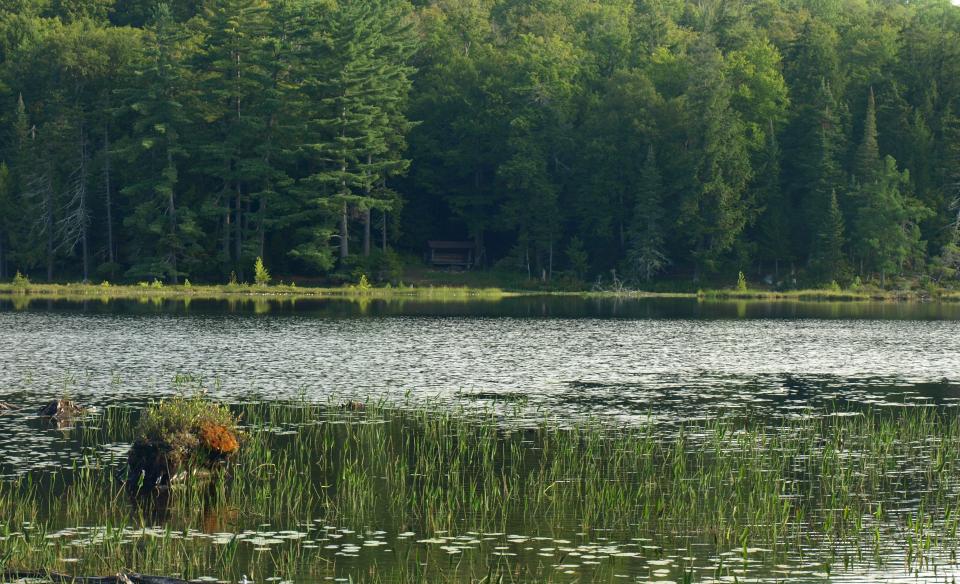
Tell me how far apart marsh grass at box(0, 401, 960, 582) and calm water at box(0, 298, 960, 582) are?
0.47 ft

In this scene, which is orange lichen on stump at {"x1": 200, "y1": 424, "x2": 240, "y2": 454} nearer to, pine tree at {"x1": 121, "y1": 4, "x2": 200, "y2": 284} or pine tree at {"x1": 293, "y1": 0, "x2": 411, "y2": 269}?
pine tree at {"x1": 293, "y1": 0, "x2": 411, "y2": 269}

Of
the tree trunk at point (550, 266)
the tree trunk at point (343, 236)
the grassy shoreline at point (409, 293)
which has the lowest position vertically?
the grassy shoreline at point (409, 293)

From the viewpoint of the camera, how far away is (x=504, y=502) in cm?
2070

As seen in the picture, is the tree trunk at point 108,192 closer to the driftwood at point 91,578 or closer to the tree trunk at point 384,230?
the tree trunk at point 384,230

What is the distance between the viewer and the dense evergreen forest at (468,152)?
313 ft

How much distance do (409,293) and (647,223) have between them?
1952cm

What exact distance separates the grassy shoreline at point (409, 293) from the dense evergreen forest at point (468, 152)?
2.10m

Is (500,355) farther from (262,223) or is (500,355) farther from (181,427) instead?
(262,223)

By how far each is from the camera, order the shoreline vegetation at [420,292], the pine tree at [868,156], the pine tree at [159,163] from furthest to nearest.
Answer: the pine tree at [868,156] < the pine tree at [159,163] < the shoreline vegetation at [420,292]

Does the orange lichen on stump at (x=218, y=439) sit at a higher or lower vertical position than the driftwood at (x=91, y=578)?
higher

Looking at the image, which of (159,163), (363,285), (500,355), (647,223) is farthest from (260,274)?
(500,355)

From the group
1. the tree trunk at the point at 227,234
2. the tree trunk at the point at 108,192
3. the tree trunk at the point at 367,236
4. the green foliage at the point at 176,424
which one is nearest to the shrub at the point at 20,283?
the tree trunk at the point at 108,192

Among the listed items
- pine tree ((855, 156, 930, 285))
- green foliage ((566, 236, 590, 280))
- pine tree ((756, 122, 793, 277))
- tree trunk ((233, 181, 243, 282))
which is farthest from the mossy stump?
pine tree ((756, 122, 793, 277))

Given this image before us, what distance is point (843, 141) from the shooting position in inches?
4026
